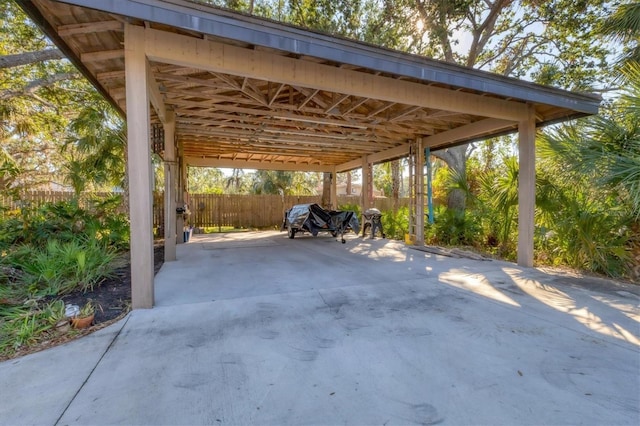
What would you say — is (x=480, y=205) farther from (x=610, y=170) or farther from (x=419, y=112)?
(x=610, y=170)

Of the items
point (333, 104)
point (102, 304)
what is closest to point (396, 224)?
point (333, 104)

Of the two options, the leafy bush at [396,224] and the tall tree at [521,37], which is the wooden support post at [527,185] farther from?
the leafy bush at [396,224]

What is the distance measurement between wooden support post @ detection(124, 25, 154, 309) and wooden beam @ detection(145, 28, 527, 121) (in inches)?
7.3

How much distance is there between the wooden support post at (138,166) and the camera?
3074 mm

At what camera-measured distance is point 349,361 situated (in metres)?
2.13

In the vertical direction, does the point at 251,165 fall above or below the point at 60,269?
above

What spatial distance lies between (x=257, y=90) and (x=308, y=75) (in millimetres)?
1662

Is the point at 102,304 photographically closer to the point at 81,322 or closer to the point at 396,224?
the point at 81,322

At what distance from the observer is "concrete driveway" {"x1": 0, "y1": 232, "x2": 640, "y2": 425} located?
1.62m

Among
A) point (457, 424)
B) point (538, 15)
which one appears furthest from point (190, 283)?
point (538, 15)

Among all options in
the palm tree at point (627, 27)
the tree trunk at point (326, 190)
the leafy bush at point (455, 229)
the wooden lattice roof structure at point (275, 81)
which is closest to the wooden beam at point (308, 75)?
the wooden lattice roof structure at point (275, 81)

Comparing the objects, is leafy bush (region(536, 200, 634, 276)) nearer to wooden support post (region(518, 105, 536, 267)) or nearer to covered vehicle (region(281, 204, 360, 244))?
wooden support post (region(518, 105, 536, 267))

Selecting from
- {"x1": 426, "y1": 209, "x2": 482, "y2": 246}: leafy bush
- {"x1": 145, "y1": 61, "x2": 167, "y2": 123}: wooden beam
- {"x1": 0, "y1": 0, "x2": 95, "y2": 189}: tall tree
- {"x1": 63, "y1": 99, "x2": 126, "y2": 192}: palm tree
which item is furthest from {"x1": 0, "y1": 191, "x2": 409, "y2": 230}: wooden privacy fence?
{"x1": 145, "y1": 61, "x2": 167, "y2": 123}: wooden beam

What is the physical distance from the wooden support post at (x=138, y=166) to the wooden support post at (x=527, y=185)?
5992 mm
